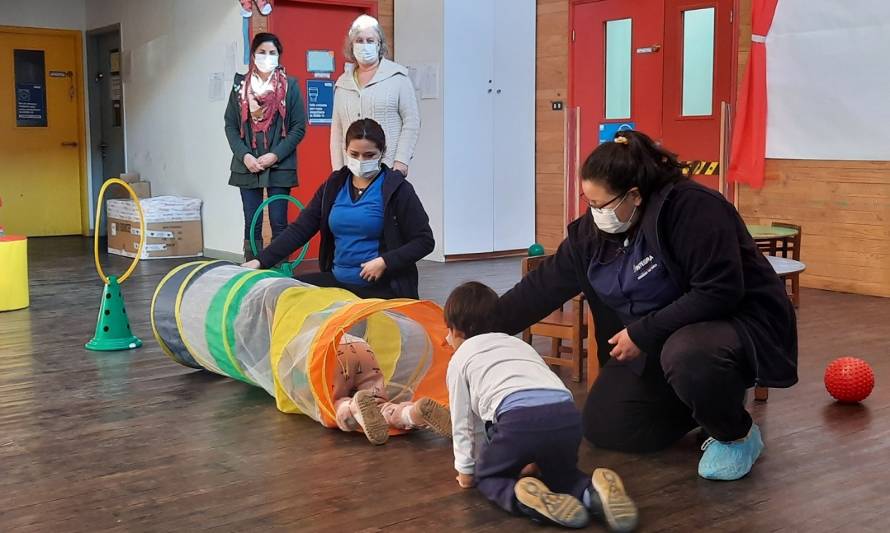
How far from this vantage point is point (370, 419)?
3.46 metres

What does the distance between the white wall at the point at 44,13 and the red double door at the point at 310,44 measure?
360 centimetres

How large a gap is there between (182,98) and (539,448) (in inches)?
278

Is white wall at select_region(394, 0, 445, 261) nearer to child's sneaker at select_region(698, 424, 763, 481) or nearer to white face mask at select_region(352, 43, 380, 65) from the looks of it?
white face mask at select_region(352, 43, 380, 65)

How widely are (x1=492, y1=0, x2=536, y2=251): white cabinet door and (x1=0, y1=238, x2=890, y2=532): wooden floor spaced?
14.8 feet

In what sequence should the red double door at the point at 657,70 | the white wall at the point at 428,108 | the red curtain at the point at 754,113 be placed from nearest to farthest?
the red curtain at the point at 754,113 < the red double door at the point at 657,70 < the white wall at the point at 428,108

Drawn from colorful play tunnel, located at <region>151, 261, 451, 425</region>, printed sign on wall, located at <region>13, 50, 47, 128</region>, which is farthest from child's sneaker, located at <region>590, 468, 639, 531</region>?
printed sign on wall, located at <region>13, 50, 47, 128</region>

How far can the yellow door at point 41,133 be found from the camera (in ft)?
34.5

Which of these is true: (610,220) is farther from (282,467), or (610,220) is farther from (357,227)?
(357,227)

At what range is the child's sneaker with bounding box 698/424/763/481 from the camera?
10.2 feet

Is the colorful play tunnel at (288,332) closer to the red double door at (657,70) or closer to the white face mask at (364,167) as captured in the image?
the white face mask at (364,167)

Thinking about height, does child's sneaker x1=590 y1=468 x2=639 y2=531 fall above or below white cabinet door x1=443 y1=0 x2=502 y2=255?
below

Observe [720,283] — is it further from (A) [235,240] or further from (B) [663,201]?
(A) [235,240]

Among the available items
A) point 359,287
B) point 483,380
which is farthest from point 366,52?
point 483,380

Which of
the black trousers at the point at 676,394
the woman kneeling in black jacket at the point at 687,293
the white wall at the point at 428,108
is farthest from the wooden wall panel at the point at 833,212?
the woman kneeling in black jacket at the point at 687,293
